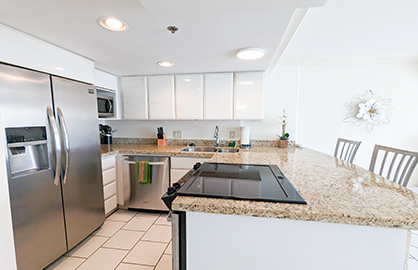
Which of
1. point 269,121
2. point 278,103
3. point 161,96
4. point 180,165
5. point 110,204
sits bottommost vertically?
point 110,204

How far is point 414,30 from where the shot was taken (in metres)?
1.97

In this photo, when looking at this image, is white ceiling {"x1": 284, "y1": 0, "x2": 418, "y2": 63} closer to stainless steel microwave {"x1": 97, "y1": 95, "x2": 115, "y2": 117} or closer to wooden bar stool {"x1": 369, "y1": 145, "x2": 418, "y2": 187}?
wooden bar stool {"x1": 369, "y1": 145, "x2": 418, "y2": 187}

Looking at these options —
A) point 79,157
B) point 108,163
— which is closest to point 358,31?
point 79,157

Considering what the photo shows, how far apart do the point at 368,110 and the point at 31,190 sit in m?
4.27

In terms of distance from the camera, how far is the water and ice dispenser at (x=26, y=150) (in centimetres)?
127

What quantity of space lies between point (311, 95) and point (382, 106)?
1.09m

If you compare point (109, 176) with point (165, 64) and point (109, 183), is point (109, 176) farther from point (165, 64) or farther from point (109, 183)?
point (165, 64)

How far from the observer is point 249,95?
253 cm

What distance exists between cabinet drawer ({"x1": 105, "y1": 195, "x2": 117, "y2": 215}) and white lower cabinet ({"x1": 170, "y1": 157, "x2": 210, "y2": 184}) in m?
0.88

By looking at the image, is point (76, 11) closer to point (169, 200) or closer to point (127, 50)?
point (127, 50)

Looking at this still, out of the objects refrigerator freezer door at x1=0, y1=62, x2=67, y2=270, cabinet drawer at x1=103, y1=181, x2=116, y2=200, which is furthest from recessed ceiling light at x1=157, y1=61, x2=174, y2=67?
cabinet drawer at x1=103, y1=181, x2=116, y2=200

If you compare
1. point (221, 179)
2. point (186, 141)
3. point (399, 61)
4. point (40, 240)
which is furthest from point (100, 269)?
point (399, 61)

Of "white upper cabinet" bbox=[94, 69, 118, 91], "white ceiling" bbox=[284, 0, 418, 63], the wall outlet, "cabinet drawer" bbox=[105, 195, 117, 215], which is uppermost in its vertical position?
"white ceiling" bbox=[284, 0, 418, 63]

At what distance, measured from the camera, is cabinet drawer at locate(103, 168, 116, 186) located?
7.48 feet
